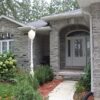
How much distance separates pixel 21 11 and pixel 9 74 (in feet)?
86.9

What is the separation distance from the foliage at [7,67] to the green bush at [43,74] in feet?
4.69

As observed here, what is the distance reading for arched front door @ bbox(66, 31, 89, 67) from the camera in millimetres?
17688

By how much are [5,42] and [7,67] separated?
3433 mm

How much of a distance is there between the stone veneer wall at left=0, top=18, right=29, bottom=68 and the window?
0.43 metres

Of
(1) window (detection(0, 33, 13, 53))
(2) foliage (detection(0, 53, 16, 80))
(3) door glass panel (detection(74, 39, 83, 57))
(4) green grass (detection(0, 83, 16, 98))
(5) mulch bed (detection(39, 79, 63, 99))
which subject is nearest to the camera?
(4) green grass (detection(0, 83, 16, 98))

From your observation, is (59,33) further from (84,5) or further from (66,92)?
(84,5)

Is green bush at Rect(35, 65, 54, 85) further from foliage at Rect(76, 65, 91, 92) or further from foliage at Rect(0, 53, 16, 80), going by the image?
foliage at Rect(76, 65, 91, 92)

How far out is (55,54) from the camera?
1579cm

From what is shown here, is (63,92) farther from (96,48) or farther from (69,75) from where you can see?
(69,75)

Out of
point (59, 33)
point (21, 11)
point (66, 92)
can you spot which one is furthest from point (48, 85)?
point (21, 11)

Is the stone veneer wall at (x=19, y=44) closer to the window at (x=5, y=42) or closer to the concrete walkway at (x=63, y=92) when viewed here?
the window at (x=5, y=42)

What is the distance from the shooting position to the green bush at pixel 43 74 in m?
13.3

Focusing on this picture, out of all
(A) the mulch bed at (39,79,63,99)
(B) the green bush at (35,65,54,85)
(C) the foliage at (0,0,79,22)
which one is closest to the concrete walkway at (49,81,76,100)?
(A) the mulch bed at (39,79,63,99)

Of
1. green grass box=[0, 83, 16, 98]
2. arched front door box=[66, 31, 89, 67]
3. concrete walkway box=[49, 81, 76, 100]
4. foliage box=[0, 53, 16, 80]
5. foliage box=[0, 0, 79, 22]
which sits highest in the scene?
foliage box=[0, 0, 79, 22]
